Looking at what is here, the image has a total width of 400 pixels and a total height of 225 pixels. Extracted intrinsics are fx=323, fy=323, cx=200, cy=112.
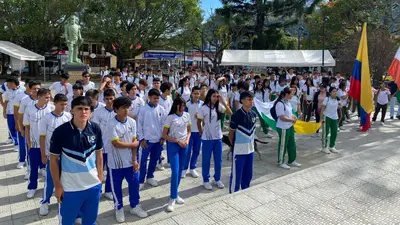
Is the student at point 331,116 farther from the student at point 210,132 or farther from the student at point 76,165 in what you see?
the student at point 76,165

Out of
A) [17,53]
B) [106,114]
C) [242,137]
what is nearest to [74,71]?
[17,53]

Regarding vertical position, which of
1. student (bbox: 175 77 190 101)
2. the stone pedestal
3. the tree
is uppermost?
the tree

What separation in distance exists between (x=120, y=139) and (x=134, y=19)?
2701cm

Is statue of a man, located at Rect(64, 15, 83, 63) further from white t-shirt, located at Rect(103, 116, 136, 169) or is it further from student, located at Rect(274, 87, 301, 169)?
white t-shirt, located at Rect(103, 116, 136, 169)

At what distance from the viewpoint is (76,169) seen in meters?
3.20

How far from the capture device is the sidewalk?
4195 mm

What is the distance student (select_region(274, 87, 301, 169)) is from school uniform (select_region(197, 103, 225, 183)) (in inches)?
69.0

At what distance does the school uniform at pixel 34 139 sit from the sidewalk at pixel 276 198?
38 cm

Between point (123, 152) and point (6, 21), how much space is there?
101 ft

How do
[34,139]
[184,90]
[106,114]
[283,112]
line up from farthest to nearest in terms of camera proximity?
[184,90] → [283,112] → [106,114] → [34,139]

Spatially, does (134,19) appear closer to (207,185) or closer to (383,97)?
(383,97)

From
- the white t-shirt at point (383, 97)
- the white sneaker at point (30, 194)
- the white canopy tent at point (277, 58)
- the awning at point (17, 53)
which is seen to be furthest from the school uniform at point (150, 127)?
the awning at point (17, 53)

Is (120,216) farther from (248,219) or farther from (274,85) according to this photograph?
(274,85)

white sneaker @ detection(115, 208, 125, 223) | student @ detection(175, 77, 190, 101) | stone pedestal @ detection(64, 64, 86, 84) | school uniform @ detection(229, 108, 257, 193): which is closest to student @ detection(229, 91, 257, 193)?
school uniform @ detection(229, 108, 257, 193)
